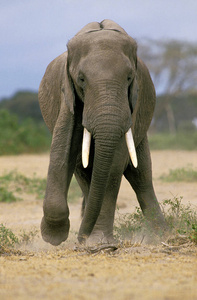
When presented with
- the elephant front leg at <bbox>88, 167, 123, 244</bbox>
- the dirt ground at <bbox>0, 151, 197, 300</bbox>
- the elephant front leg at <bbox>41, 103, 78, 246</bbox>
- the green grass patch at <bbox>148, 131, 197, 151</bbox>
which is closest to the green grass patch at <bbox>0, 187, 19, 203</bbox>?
the dirt ground at <bbox>0, 151, 197, 300</bbox>

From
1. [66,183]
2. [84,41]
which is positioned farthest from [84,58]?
[66,183]

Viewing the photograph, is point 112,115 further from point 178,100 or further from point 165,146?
point 178,100

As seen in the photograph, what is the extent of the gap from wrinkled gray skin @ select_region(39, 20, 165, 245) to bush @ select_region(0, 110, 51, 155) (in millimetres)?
10523

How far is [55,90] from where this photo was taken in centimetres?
579

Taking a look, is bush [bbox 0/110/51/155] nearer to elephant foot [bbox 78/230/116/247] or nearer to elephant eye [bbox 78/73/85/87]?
elephant foot [bbox 78/230/116/247]

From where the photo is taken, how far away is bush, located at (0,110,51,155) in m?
16.5

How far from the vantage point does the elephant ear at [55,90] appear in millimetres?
5094

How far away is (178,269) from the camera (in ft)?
12.1

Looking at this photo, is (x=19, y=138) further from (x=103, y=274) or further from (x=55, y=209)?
(x=103, y=274)

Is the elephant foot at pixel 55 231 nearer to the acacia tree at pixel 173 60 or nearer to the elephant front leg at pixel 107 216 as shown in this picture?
the elephant front leg at pixel 107 216

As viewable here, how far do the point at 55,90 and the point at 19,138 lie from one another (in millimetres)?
11778

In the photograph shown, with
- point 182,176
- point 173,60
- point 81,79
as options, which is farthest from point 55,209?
point 173,60

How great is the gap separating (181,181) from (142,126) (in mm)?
5379

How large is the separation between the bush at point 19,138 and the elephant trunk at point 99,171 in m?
11.3
